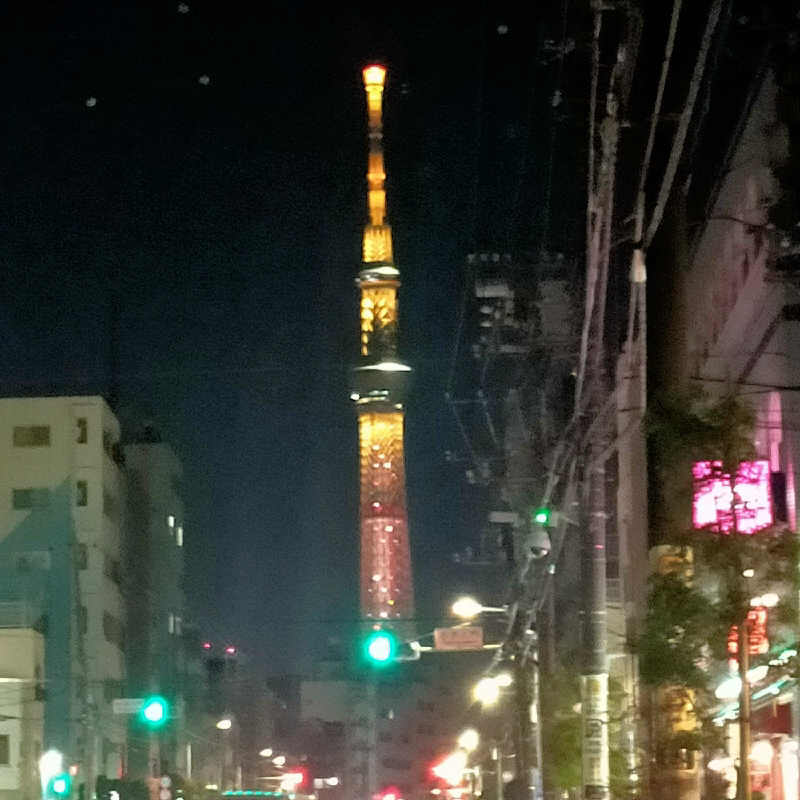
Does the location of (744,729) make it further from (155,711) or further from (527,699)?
(527,699)

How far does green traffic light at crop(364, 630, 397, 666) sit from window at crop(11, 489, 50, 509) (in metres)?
35.6

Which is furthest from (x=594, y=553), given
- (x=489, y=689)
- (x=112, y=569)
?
(x=112, y=569)

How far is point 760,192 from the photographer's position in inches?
1172

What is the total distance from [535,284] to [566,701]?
12.7 m

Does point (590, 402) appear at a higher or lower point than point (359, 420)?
lower

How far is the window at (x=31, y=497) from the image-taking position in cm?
6284

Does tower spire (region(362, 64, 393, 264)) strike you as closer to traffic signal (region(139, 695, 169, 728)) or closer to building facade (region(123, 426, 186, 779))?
building facade (region(123, 426, 186, 779))

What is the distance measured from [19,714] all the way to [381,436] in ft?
316

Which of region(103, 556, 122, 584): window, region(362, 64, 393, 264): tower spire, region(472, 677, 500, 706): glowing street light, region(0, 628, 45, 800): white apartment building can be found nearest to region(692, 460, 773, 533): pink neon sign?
region(472, 677, 500, 706): glowing street light

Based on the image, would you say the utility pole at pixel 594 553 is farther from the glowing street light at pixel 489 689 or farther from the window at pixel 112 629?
the window at pixel 112 629

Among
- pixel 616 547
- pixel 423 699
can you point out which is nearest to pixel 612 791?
pixel 616 547

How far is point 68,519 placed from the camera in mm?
62156

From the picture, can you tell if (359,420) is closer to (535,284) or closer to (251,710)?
(251,710)

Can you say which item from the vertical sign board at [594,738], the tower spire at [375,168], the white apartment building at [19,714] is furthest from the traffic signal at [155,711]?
the tower spire at [375,168]
